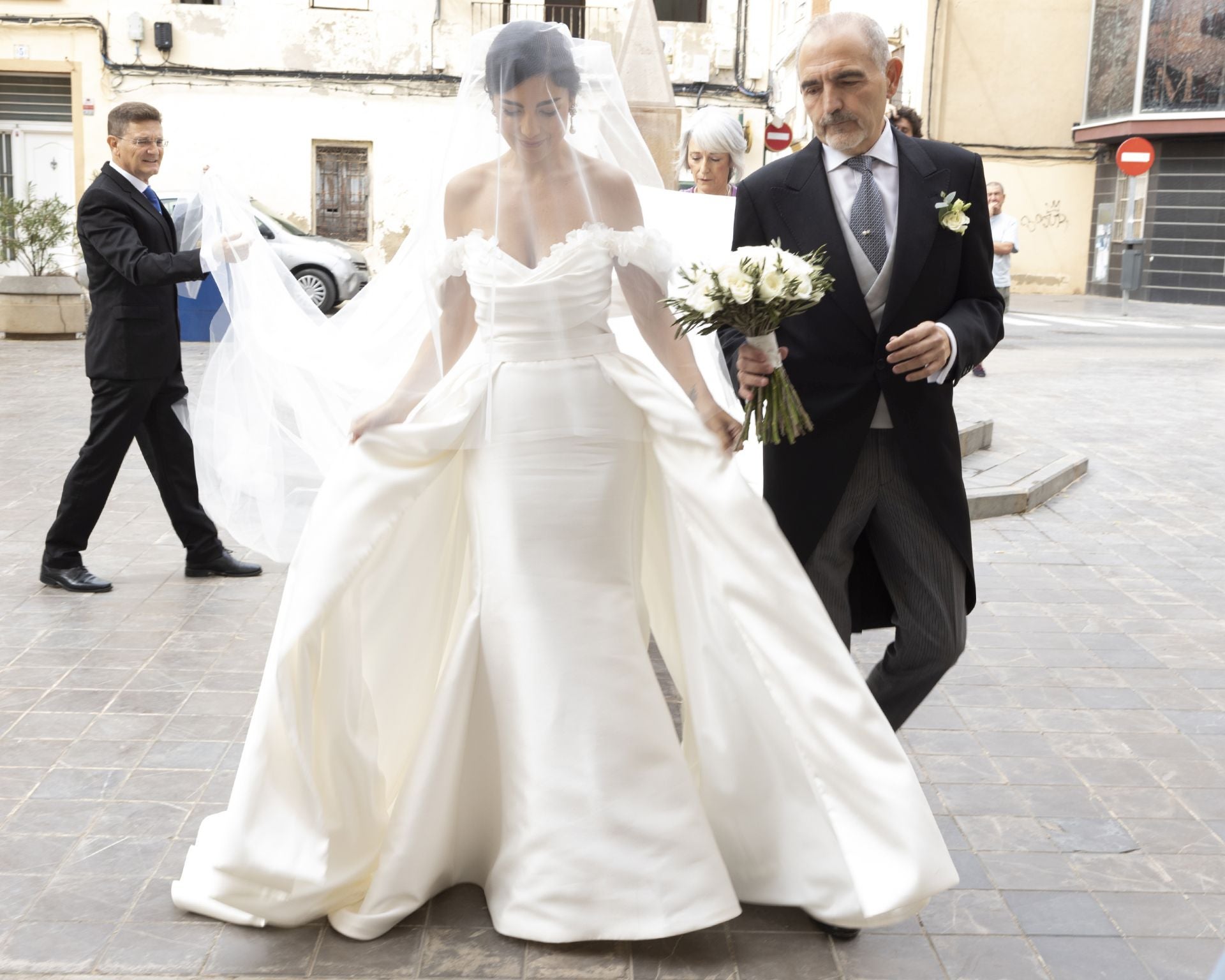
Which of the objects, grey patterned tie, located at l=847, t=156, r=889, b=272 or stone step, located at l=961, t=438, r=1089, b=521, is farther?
stone step, located at l=961, t=438, r=1089, b=521

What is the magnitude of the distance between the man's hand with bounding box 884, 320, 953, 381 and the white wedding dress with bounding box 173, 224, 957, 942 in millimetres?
474

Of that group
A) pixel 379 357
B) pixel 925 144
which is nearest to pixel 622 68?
pixel 379 357

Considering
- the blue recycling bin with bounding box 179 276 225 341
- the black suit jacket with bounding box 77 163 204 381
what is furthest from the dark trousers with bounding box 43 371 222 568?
the blue recycling bin with bounding box 179 276 225 341

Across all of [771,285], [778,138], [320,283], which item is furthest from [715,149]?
[778,138]

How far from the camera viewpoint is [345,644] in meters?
3.34

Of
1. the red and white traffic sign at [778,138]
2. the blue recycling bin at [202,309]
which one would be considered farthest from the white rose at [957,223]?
the red and white traffic sign at [778,138]

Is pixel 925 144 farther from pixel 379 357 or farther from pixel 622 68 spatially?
pixel 622 68

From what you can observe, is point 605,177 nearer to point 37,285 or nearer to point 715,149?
point 715,149

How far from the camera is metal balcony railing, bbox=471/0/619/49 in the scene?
26688 mm

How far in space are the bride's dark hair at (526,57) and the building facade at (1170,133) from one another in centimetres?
2453

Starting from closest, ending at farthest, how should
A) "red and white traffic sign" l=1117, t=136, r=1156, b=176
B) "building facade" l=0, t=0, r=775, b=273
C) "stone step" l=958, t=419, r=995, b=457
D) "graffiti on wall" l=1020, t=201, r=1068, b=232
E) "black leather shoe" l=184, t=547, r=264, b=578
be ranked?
"black leather shoe" l=184, t=547, r=264, b=578 → "stone step" l=958, t=419, r=995, b=457 → "red and white traffic sign" l=1117, t=136, r=1156, b=176 → "building facade" l=0, t=0, r=775, b=273 → "graffiti on wall" l=1020, t=201, r=1068, b=232

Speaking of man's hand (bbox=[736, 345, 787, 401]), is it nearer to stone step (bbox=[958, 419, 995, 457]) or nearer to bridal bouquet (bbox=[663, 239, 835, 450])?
bridal bouquet (bbox=[663, 239, 835, 450])

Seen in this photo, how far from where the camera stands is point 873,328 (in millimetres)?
3434

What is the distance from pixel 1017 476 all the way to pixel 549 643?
6.18 metres
